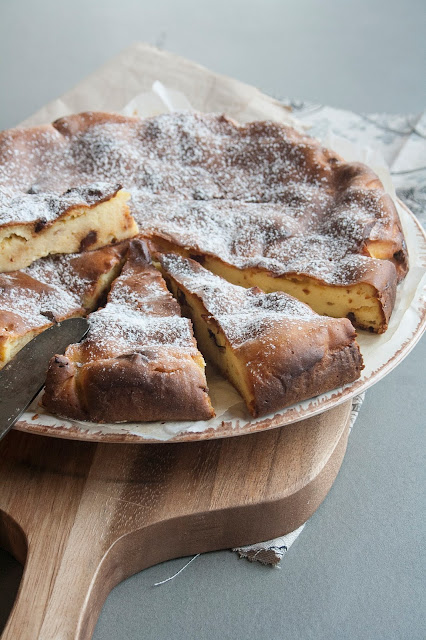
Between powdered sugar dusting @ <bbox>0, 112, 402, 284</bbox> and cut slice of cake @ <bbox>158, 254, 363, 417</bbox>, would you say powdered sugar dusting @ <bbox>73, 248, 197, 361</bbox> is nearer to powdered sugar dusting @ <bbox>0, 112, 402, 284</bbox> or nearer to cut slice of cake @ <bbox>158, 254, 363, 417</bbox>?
cut slice of cake @ <bbox>158, 254, 363, 417</bbox>

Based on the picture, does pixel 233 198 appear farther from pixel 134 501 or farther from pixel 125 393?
pixel 134 501

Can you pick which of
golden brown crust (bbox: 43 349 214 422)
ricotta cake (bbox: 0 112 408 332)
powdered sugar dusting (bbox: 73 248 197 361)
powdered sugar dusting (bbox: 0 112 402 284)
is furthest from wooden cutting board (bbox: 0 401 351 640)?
powdered sugar dusting (bbox: 0 112 402 284)

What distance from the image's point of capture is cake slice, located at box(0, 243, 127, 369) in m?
2.43

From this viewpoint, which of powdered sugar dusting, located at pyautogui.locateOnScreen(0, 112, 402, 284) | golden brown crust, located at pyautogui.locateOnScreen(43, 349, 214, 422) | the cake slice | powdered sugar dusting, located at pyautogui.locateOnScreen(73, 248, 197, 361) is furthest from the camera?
powdered sugar dusting, located at pyautogui.locateOnScreen(0, 112, 402, 284)

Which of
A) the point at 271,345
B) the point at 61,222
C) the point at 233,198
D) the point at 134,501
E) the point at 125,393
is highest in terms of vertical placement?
the point at 233,198

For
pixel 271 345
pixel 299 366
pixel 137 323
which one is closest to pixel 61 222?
pixel 137 323

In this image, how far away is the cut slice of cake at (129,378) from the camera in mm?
2154

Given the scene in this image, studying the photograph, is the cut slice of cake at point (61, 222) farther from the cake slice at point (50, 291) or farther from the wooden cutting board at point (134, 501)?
the wooden cutting board at point (134, 501)

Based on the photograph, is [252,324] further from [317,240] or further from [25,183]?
[25,183]

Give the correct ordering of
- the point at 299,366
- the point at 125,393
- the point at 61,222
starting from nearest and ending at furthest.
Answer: the point at 125,393 → the point at 299,366 → the point at 61,222

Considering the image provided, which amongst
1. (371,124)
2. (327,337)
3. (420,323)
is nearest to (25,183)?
(327,337)

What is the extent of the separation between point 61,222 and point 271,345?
1.13 metres

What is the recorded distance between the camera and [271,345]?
7.50 ft

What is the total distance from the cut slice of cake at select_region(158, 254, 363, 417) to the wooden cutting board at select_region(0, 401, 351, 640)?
245 millimetres
